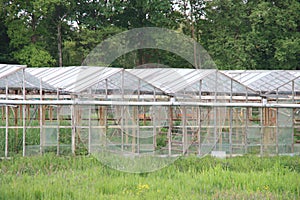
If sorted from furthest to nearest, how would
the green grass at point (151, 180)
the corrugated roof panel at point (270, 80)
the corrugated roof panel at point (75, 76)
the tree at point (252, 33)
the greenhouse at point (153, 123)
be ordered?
the tree at point (252, 33)
the corrugated roof panel at point (270, 80)
the corrugated roof panel at point (75, 76)
the greenhouse at point (153, 123)
the green grass at point (151, 180)

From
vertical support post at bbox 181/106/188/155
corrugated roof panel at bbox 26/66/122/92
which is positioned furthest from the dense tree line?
vertical support post at bbox 181/106/188/155

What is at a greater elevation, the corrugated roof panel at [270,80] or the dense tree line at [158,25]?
the dense tree line at [158,25]

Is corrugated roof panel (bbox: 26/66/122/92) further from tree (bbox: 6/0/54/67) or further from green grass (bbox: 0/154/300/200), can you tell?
tree (bbox: 6/0/54/67)

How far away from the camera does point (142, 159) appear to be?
12859mm

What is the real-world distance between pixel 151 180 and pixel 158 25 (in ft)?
81.9

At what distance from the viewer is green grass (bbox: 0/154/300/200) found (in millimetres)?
9430

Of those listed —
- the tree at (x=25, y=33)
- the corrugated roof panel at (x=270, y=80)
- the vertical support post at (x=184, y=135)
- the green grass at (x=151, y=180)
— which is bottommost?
the green grass at (x=151, y=180)

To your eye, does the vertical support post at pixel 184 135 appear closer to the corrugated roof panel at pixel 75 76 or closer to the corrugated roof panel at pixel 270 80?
the corrugated roof panel at pixel 75 76

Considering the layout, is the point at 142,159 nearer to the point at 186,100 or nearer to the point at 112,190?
the point at 112,190

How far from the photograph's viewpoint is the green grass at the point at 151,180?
30.9 feet

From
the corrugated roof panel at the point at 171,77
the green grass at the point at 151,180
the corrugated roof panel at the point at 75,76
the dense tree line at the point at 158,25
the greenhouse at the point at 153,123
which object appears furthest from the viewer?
the dense tree line at the point at 158,25

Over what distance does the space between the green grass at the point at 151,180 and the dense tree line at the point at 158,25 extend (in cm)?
1946

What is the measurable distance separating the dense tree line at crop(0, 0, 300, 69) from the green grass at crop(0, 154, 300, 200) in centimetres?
1946

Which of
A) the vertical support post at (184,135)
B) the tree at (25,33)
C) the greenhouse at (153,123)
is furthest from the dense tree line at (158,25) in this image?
the vertical support post at (184,135)
